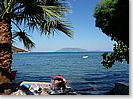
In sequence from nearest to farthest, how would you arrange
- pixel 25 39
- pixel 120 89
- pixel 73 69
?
pixel 120 89 → pixel 25 39 → pixel 73 69

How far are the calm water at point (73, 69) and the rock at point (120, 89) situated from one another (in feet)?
0.17

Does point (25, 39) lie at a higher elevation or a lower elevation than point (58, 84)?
higher

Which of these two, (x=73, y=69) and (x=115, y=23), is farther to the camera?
(x=73, y=69)

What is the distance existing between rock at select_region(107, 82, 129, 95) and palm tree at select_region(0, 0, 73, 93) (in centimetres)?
80

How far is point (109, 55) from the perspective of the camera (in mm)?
4020

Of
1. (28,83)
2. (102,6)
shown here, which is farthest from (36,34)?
(102,6)

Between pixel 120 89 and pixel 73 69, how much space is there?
2.14ft

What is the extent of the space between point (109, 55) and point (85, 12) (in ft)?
1.91

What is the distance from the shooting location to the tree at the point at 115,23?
394 centimetres

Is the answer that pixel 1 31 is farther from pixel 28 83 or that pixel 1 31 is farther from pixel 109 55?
pixel 109 55

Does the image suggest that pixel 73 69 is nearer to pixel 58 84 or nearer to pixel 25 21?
pixel 58 84

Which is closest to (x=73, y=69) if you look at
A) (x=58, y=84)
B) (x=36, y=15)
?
(x=58, y=84)

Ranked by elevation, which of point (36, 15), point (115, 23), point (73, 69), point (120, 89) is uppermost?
point (36, 15)

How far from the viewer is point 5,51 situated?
3938 millimetres
